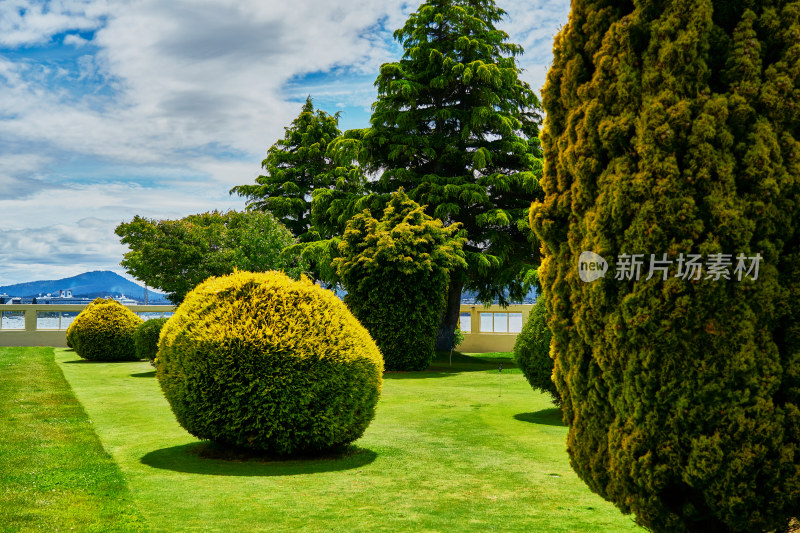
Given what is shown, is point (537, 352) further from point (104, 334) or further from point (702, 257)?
point (104, 334)

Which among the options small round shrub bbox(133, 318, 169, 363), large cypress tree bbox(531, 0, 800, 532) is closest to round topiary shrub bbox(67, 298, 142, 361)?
small round shrub bbox(133, 318, 169, 363)

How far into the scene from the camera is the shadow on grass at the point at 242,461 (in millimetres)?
7660

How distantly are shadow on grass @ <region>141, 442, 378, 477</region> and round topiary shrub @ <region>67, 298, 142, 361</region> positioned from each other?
17.3 m

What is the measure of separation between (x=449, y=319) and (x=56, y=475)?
20.7 meters

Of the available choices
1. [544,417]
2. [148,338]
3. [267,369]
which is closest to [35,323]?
[148,338]

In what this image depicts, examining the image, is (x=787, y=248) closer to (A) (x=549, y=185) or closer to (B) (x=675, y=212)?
(B) (x=675, y=212)

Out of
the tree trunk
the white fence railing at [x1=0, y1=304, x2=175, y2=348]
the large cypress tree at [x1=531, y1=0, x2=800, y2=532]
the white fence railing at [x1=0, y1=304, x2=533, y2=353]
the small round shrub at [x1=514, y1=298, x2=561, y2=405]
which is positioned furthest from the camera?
the white fence railing at [x1=0, y1=304, x2=175, y2=348]

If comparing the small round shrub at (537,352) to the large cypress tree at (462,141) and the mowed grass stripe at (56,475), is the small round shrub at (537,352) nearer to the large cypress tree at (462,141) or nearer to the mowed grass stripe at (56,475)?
the mowed grass stripe at (56,475)

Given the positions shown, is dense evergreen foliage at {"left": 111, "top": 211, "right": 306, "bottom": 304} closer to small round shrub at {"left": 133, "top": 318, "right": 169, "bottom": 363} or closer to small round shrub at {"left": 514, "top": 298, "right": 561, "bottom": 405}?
small round shrub at {"left": 133, "top": 318, "right": 169, "bottom": 363}

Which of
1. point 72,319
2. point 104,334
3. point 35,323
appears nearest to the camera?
point 104,334

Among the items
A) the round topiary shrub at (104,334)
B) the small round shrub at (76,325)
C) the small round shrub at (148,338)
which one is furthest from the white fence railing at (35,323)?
the small round shrub at (148,338)

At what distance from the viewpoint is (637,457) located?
173 inches

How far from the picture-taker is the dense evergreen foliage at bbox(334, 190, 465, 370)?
2134cm

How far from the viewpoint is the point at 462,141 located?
2734 cm
